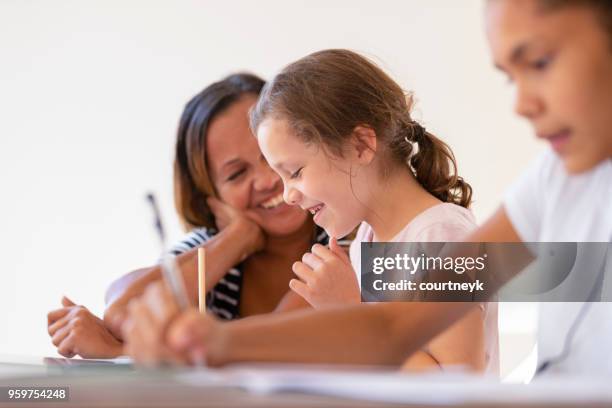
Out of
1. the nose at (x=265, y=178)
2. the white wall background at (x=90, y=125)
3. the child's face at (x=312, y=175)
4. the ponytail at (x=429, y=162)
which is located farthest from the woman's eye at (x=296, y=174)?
the white wall background at (x=90, y=125)

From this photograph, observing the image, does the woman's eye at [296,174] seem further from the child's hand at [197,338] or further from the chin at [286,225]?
the child's hand at [197,338]

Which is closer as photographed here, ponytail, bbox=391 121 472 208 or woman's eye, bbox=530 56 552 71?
woman's eye, bbox=530 56 552 71

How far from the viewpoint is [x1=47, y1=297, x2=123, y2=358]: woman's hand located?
4.12 ft

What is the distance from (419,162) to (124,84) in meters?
1.19

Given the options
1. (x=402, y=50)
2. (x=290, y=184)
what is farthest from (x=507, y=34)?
(x=402, y=50)

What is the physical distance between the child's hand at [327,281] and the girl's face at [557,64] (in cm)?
42

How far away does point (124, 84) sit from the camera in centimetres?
220

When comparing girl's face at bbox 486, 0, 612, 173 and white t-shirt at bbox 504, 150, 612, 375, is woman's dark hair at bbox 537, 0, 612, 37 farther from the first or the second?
white t-shirt at bbox 504, 150, 612, 375

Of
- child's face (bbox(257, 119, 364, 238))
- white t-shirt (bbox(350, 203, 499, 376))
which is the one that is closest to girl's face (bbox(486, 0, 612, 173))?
white t-shirt (bbox(350, 203, 499, 376))

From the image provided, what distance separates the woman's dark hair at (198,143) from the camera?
163 centimetres

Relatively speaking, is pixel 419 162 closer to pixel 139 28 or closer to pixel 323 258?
pixel 323 258

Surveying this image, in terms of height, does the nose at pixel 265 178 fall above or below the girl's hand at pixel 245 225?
above

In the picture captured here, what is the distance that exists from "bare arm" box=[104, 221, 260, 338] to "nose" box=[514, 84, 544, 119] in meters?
0.90

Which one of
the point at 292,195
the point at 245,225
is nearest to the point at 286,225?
the point at 245,225
